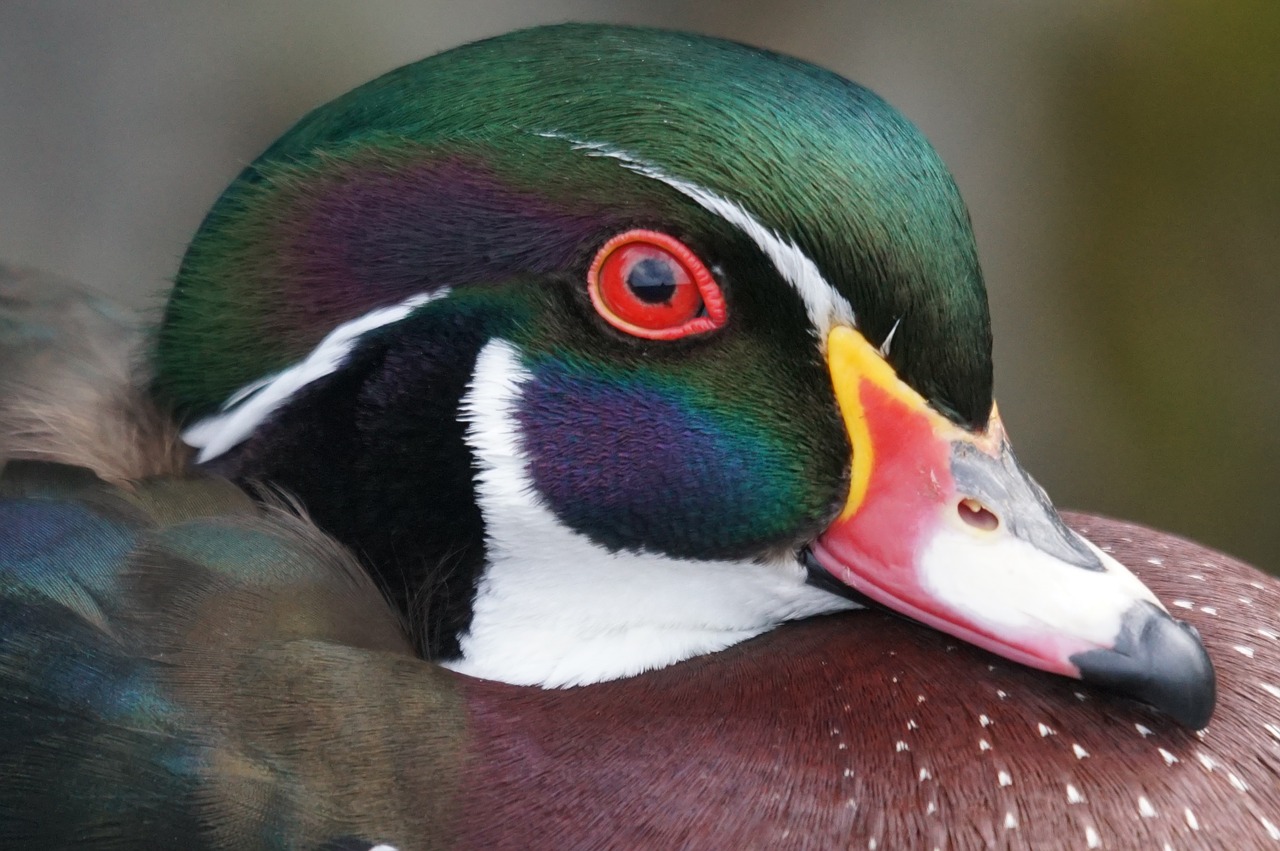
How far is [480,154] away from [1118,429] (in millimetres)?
2302

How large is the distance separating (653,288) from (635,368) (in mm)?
73

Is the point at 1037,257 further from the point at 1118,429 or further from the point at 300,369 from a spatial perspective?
the point at 300,369

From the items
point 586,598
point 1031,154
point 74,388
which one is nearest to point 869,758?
point 586,598

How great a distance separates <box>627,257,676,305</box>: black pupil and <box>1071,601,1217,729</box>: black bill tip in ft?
1.36

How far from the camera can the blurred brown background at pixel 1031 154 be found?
2965 millimetres

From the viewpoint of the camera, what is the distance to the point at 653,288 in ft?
3.61

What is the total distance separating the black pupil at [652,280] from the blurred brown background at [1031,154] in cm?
209

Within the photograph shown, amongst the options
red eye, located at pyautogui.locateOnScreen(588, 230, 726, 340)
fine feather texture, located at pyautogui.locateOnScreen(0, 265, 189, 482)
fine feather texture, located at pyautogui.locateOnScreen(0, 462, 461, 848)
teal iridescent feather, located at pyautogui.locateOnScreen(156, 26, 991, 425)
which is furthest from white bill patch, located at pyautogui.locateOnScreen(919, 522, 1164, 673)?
fine feather texture, located at pyautogui.locateOnScreen(0, 265, 189, 482)

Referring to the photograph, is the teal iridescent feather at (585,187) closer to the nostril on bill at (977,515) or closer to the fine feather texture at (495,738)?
the nostril on bill at (977,515)

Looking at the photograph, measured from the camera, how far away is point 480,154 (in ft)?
3.71

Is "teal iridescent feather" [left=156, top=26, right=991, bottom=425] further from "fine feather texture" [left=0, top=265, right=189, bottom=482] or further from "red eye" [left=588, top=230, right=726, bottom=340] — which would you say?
"fine feather texture" [left=0, top=265, right=189, bottom=482]

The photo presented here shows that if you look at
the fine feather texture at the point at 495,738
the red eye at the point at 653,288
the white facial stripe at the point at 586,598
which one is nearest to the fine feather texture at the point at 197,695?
the fine feather texture at the point at 495,738

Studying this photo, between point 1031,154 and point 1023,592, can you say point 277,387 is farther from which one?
point 1031,154

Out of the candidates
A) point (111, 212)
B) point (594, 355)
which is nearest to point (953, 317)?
point (594, 355)
